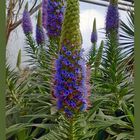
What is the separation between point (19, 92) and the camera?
144 centimetres

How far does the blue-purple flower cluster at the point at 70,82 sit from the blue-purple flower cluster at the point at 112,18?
808 mm

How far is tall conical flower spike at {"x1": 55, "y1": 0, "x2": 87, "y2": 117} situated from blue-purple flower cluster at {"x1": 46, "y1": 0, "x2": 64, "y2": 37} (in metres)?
0.48

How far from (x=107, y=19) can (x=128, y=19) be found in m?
1.37

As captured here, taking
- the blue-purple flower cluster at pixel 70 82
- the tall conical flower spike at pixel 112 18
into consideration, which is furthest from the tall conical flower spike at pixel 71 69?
the tall conical flower spike at pixel 112 18

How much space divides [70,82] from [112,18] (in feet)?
2.86

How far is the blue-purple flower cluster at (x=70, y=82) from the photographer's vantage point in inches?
32.9

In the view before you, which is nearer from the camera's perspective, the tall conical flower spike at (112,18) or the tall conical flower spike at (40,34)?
the tall conical flower spike at (112,18)

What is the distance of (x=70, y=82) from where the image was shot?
0.84 m

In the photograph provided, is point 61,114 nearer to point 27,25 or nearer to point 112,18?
point 112,18

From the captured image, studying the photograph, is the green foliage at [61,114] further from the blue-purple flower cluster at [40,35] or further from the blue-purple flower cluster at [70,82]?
the blue-purple flower cluster at [40,35]

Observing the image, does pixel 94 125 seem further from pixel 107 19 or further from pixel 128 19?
pixel 128 19

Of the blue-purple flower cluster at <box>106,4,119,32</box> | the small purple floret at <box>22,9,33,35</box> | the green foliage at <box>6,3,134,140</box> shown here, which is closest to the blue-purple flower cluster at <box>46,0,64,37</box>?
the green foliage at <box>6,3,134,140</box>

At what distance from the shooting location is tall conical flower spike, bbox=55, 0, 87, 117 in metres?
0.82

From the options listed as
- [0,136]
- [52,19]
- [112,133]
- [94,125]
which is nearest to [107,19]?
[52,19]
